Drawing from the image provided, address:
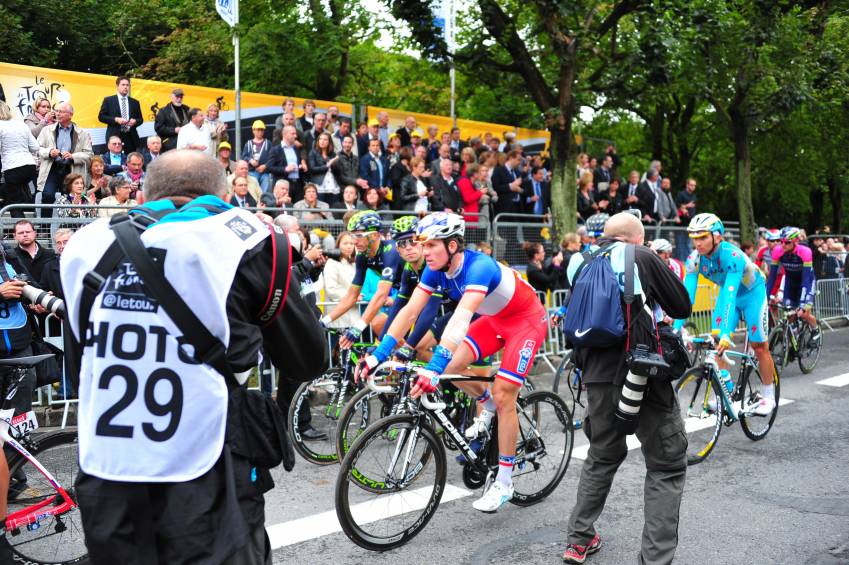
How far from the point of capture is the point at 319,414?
690cm

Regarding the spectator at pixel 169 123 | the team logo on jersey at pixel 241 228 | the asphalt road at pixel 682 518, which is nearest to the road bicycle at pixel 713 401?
the asphalt road at pixel 682 518

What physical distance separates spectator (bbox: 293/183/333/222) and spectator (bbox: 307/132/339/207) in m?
0.72

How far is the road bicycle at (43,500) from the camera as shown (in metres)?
4.32

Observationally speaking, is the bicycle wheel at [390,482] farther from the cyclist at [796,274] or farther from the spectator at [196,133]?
the cyclist at [796,274]

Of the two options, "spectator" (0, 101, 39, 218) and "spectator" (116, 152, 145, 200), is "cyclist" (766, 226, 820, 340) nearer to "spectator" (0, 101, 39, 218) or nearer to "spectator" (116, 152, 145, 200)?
"spectator" (116, 152, 145, 200)

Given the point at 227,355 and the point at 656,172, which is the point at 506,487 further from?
the point at 656,172

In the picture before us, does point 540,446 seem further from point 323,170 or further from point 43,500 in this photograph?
point 323,170

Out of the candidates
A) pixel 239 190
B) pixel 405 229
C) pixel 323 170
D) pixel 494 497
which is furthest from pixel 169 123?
pixel 494 497

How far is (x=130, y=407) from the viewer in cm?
251

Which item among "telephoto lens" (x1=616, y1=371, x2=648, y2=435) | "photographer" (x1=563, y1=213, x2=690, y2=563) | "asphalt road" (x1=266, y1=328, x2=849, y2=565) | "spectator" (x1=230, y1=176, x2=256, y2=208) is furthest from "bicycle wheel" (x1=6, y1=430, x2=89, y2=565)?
"spectator" (x1=230, y1=176, x2=256, y2=208)

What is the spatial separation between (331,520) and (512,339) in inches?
67.9

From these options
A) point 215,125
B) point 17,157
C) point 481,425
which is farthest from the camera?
point 215,125

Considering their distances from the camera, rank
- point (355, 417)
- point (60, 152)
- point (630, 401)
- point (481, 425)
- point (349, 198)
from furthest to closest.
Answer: point (349, 198) → point (60, 152) → point (355, 417) → point (481, 425) → point (630, 401)

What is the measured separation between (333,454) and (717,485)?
309 centimetres
